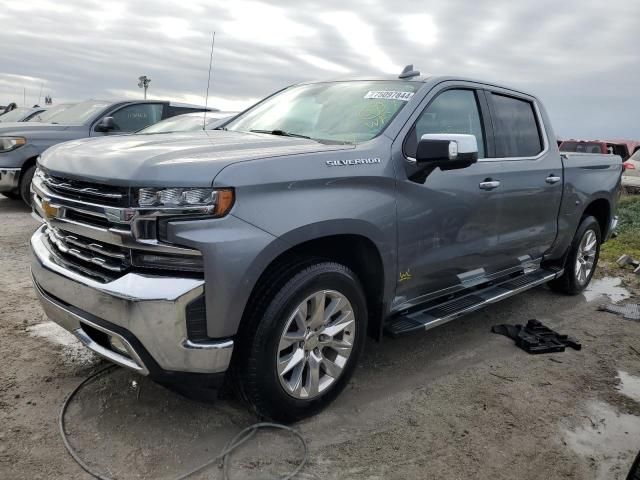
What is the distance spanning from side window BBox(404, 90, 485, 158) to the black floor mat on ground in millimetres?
1407

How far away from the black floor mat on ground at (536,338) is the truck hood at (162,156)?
2.16m

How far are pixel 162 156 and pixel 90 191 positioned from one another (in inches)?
14.7

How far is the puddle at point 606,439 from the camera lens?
274cm

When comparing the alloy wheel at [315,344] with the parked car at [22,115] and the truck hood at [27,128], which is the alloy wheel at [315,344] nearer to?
the truck hood at [27,128]

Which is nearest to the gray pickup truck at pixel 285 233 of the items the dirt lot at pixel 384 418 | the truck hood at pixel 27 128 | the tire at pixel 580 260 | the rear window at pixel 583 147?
the dirt lot at pixel 384 418

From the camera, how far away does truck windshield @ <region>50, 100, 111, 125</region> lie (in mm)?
8555

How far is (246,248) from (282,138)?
1.06 m

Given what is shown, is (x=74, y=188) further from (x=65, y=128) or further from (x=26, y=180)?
(x=65, y=128)

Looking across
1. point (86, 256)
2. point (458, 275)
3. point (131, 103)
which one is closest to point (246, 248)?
point (86, 256)

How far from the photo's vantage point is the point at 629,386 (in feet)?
11.9

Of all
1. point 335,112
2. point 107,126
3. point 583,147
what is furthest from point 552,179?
point 583,147

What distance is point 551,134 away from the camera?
193 inches

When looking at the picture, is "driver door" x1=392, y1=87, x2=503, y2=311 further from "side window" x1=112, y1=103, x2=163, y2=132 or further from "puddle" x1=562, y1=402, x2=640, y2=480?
"side window" x1=112, y1=103, x2=163, y2=132

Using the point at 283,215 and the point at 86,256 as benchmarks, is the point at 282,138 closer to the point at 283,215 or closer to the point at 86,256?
the point at 283,215
